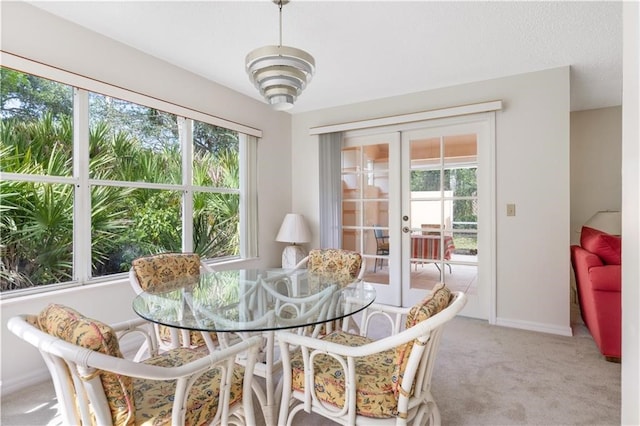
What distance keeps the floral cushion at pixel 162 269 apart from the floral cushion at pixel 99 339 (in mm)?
1014

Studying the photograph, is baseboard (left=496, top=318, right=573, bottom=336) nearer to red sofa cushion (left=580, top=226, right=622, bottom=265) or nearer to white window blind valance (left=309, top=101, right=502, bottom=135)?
red sofa cushion (left=580, top=226, right=622, bottom=265)

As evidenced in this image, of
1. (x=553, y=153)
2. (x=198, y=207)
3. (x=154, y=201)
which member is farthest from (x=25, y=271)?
(x=553, y=153)

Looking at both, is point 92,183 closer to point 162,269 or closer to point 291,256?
point 162,269

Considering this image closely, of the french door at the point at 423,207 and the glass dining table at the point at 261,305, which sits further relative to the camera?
the french door at the point at 423,207

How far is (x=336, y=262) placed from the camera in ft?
8.32

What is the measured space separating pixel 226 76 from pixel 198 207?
1.33 m

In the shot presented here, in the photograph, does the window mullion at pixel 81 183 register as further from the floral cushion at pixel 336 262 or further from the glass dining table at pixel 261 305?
the floral cushion at pixel 336 262

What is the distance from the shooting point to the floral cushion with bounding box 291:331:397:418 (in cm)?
126

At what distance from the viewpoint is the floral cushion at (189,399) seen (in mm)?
1144

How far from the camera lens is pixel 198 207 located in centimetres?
340

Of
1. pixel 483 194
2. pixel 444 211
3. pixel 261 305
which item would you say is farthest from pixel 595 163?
pixel 261 305

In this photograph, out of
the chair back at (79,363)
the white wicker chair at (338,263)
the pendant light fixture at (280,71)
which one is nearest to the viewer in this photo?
the chair back at (79,363)

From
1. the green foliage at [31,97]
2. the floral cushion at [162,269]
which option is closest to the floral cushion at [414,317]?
the floral cushion at [162,269]

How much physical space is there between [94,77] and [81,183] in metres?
0.79
